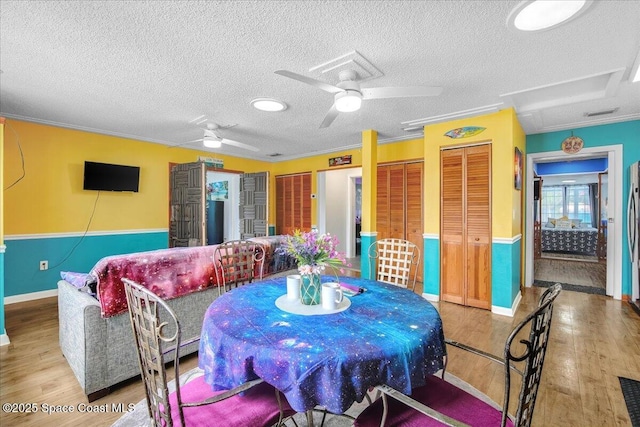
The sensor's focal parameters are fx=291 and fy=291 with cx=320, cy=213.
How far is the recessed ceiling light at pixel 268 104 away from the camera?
3172 millimetres

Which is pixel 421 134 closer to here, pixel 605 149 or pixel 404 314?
pixel 605 149

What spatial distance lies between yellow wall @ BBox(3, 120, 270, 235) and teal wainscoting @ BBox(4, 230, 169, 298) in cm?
12

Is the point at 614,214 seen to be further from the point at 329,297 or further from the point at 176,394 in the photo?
the point at 176,394

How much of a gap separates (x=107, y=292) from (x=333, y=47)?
7.67 ft

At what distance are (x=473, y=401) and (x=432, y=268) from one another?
116 inches

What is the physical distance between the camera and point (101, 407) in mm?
1881

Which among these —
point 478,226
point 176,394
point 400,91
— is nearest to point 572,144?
point 478,226

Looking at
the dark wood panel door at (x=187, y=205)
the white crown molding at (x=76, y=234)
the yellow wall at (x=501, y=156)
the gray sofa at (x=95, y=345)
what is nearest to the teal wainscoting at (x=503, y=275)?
the yellow wall at (x=501, y=156)

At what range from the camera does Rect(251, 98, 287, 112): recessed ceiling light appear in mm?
3172

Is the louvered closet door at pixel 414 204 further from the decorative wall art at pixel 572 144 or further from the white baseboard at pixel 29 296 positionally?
the white baseboard at pixel 29 296

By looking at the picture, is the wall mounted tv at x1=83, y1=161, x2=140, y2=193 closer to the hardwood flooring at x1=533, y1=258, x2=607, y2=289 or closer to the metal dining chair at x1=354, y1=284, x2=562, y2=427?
the metal dining chair at x1=354, y1=284, x2=562, y2=427

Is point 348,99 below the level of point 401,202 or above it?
above

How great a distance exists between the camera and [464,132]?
3.71 m

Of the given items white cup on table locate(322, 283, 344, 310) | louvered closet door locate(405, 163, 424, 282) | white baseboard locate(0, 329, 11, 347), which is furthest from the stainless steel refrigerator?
white baseboard locate(0, 329, 11, 347)
